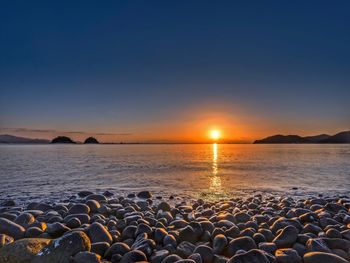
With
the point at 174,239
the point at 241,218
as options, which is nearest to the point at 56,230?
the point at 174,239

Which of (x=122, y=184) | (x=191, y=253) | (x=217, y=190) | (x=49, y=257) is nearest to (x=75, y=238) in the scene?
(x=49, y=257)

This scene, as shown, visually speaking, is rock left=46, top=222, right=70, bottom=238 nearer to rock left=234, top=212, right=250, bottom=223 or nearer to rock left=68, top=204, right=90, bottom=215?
rock left=68, top=204, right=90, bottom=215

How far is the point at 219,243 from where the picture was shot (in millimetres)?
6594

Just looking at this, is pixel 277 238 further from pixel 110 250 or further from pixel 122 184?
pixel 122 184

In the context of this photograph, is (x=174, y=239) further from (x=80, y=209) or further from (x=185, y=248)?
(x=80, y=209)

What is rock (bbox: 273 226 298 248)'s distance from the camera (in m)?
6.71

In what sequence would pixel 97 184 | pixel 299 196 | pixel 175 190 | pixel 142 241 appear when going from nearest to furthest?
pixel 142 241, pixel 299 196, pixel 175 190, pixel 97 184

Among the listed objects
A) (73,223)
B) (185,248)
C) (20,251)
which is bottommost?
(185,248)

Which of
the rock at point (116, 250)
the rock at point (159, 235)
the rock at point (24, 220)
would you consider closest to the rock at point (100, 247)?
the rock at point (116, 250)

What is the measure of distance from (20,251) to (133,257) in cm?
218

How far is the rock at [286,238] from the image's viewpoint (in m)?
6.71

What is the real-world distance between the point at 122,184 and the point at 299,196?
435 inches

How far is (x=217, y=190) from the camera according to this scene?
17250 millimetres

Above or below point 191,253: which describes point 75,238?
above
